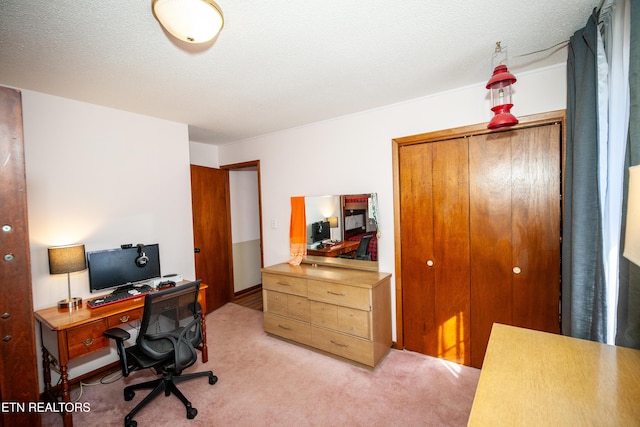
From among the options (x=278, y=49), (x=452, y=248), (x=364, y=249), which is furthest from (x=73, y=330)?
(x=452, y=248)

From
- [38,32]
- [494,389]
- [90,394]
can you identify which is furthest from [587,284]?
[90,394]

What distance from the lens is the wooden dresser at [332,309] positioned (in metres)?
2.55

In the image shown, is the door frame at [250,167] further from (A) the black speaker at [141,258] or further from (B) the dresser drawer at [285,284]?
(A) the black speaker at [141,258]

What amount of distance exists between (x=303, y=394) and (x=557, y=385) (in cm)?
177

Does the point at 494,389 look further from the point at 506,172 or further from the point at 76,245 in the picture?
the point at 76,245

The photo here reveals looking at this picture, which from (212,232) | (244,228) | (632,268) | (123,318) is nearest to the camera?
(632,268)

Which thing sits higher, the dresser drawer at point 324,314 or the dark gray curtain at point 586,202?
the dark gray curtain at point 586,202

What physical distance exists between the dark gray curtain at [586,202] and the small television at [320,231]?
217cm

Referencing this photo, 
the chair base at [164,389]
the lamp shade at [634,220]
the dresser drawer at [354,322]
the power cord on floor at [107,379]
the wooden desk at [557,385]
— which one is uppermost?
the lamp shade at [634,220]

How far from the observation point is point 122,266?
8.62ft

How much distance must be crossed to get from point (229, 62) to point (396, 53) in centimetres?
111

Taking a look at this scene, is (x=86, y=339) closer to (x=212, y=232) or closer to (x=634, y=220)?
(x=212, y=232)

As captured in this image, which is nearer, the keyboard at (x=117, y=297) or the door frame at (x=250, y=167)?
the keyboard at (x=117, y=297)

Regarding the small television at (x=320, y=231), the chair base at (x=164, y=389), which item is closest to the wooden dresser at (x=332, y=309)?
the small television at (x=320, y=231)
